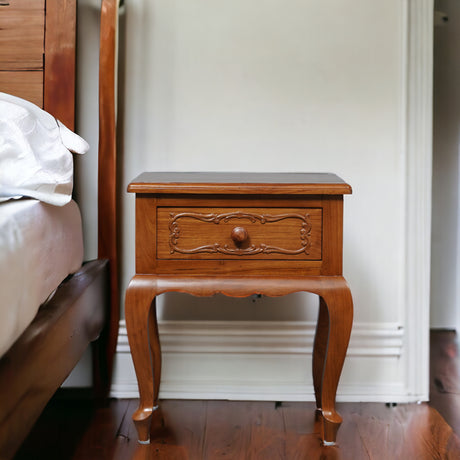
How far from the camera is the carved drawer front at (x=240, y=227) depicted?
1.16 metres

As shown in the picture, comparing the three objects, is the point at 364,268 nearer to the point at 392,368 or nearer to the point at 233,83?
the point at 392,368

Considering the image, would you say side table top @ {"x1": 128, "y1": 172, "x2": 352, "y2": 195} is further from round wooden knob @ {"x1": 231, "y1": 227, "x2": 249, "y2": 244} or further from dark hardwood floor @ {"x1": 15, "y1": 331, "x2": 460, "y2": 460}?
dark hardwood floor @ {"x1": 15, "y1": 331, "x2": 460, "y2": 460}

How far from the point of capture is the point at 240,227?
3.79 feet

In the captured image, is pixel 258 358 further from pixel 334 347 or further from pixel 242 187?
pixel 242 187

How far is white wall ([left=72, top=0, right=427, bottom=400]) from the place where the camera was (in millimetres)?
1505

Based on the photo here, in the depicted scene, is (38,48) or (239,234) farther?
(38,48)

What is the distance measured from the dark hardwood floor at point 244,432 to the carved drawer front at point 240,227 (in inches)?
18.9

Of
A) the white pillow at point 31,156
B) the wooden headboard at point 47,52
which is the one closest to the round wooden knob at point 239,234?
the white pillow at point 31,156

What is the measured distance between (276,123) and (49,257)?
2.64ft

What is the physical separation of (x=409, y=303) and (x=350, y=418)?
39 centimetres

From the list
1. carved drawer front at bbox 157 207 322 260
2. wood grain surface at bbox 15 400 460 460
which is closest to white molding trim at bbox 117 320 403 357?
wood grain surface at bbox 15 400 460 460

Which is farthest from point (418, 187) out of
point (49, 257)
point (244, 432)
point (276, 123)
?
point (49, 257)

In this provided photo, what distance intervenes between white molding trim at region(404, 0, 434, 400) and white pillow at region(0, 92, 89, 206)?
0.99m

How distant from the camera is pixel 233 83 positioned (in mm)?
1521
